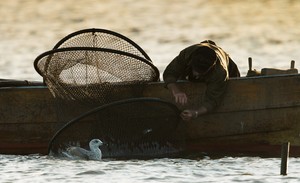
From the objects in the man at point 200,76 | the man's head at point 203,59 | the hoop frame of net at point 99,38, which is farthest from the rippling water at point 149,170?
the hoop frame of net at point 99,38

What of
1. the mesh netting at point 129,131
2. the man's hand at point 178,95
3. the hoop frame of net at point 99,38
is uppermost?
the hoop frame of net at point 99,38

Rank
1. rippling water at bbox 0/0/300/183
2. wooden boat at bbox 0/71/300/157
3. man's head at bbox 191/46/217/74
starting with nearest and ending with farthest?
rippling water at bbox 0/0/300/183, man's head at bbox 191/46/217/74, wooden boat at bbox 0/71/300/157

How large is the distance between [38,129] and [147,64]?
6.35 feet

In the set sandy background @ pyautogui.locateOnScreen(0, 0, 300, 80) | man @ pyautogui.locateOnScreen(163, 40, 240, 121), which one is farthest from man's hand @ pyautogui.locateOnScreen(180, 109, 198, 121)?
sandy background @ pyautogui.locateOnScreen(0, 0, 300, 80)

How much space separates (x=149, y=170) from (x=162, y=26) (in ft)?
64.3

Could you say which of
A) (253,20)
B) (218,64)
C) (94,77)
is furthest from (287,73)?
(253,20)

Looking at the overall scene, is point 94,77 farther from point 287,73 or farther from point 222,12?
point 222,12

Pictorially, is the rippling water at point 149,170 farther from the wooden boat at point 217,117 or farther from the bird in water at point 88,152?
the wooden boat at point 217,117

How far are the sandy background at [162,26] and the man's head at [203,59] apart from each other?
10014mm

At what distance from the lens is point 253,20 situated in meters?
37.3

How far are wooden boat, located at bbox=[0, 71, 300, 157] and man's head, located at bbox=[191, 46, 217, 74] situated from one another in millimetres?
561

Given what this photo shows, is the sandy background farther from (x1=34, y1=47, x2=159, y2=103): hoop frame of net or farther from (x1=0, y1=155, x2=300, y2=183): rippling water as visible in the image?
(x1=0, y1=155, x2=300, y2=183): rippling water

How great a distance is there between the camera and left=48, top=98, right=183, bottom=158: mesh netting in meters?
17.5

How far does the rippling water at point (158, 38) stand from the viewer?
16750 millimetres
